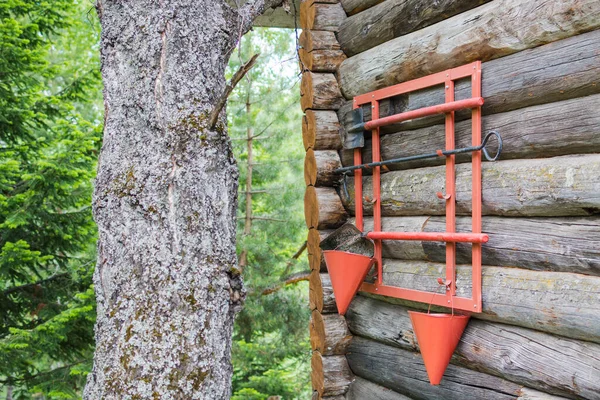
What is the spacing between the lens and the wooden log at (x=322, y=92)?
11.8 feet

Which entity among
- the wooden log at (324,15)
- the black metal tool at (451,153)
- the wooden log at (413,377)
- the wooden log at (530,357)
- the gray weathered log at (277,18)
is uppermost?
the gray weathered log at (277,18)

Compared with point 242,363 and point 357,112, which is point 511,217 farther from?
point 242,363

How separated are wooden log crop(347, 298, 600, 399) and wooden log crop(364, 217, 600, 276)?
27 centimetres

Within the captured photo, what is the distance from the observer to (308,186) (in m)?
3.74

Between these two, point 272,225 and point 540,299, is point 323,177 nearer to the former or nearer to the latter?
point 540,299

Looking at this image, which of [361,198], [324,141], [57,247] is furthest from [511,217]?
[57,247]

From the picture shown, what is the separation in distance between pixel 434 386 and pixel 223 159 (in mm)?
1444

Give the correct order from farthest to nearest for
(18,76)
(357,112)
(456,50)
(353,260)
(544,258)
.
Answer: (18,76) → (357,112) → (353,260) → (456,50) → (544,258)

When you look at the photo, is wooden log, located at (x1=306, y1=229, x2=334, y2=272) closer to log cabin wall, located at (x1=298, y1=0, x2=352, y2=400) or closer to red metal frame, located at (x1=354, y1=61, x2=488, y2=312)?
log cabin wall, located at (x1=298, y1=0, x2=352, y2=400)

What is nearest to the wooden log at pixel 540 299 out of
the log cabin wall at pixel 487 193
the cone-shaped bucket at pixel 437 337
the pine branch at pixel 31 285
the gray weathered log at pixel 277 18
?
the log cabin wall at pixel 487 193

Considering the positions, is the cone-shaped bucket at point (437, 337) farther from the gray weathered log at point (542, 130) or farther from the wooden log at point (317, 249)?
the wooden log at point (317, 249)

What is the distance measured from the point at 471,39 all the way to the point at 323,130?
120 cm

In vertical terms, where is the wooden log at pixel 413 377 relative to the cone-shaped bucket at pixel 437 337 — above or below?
below

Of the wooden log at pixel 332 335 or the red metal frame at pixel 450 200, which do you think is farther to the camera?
the wooden log at pixel 332 335
